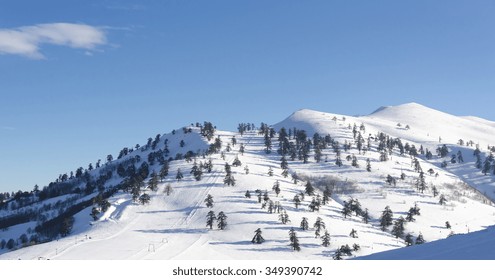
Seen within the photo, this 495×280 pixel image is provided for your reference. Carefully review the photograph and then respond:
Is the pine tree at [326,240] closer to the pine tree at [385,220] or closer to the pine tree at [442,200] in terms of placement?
the pine tree at [385,220]

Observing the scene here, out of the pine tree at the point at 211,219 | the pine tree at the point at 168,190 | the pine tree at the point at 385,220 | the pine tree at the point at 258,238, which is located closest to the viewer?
the pine tree at the point at 258,238

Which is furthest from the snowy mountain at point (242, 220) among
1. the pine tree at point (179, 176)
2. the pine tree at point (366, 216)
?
the pine tree at point (179, 176)

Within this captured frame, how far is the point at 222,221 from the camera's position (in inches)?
5271

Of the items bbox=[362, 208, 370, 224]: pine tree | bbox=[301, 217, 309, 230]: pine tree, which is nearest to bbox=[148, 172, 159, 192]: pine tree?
bbox=[301, 217, 309, 230]: pine tree

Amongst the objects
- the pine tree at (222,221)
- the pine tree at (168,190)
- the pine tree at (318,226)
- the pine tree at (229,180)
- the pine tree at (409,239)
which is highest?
the pine tree at (229,180)

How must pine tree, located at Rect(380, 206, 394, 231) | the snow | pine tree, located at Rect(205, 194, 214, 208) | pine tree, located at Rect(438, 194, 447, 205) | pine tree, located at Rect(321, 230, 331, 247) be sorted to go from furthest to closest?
1. pine tree, located at Rect(438, 194, 447, 205)
2. pine tree, located at Rect(205, 194, 214, 208)
3. pine tree, located at Rect(380, 206, 394, 231)
4. pine tree, located at Rect(321, 230, 331, 247)
5. the snow

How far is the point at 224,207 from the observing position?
5846 inches

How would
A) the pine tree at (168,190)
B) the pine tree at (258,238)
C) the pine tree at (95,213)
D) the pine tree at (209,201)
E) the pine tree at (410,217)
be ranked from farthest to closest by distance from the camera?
the pine tree at (168,190) → the pine tree at (410,217) → the pine tree at (209,201) → the pine tree at (95,213) → the pine tree at (258,238)

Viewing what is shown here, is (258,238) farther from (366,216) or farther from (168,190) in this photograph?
(168,190)

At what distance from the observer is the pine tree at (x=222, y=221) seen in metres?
133

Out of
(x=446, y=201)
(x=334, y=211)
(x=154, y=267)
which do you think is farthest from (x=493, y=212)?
(x=154, y=267)

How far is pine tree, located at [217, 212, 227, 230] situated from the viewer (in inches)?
5246

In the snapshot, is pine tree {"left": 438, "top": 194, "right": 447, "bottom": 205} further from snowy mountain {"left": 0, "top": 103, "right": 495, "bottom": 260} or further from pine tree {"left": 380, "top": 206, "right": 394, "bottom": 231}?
pine tree {"left": 380, "top": 206, "right": 394, "bottom": 231}

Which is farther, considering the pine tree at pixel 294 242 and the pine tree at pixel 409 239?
the pine tree at pixel 409 239
